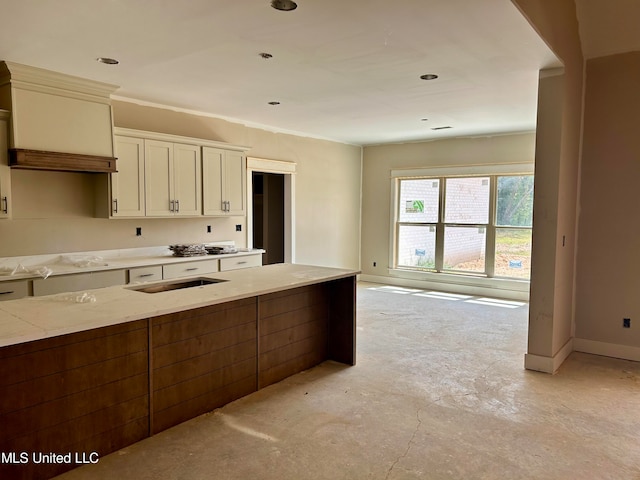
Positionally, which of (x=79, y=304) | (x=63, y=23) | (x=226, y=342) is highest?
(x=63, y=23)

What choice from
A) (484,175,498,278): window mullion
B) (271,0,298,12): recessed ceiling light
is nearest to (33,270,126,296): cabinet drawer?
(271,0,298,12): recessed ceiling light

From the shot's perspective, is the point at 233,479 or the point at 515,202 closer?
the point at 233,479

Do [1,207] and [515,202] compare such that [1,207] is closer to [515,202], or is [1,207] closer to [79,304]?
[79,304]

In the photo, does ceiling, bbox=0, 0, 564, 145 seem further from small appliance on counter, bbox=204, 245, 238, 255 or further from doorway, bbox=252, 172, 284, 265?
doorway, bbox=252, 172, 284, 265

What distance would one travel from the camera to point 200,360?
2.90 metres

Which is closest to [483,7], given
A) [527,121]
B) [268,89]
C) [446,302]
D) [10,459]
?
[268,89]

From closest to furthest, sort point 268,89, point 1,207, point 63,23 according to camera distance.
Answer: point 63,23
point 1,207
point 268,89

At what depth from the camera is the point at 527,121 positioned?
584 cm

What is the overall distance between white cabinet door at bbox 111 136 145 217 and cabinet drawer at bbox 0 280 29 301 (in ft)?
3.45

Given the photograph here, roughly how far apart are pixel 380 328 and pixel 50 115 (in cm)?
390

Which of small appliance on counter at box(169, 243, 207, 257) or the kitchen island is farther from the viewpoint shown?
small appliance on counter at box(169, 243, 207, 257)

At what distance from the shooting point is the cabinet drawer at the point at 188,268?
181 inches

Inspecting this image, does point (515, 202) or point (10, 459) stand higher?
point (515, 202)

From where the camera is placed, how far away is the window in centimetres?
681
